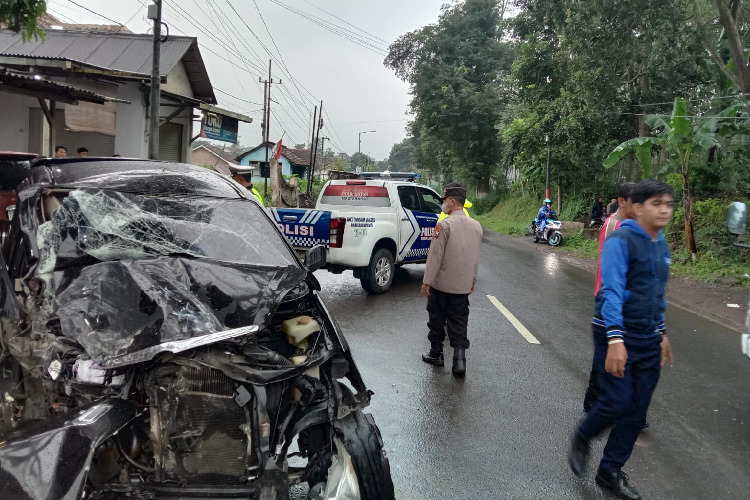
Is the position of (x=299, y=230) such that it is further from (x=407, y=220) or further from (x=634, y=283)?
(x=634, y=283)

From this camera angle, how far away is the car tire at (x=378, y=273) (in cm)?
903

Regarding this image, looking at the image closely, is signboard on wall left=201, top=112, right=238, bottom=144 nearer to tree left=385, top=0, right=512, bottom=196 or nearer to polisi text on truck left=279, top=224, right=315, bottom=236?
polisi text on truck left=279, top=224, right=315, bottom=236

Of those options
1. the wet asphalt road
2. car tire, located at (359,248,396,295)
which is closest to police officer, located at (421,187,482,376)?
the wet asphalt road

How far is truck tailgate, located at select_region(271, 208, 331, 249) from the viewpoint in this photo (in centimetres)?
842

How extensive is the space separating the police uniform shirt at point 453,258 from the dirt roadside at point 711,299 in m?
5.13

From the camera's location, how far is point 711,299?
10.4 metres

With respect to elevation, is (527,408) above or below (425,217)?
below

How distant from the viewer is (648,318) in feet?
10.8

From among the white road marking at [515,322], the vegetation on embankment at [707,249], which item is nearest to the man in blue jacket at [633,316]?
the white road marking at [515,322]

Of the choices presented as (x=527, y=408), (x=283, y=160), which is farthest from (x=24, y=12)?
(x=283, y=160)

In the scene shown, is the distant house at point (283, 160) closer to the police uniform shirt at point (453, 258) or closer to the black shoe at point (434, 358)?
the black shoe at point (434, 358)

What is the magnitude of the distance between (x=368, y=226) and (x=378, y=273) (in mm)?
849

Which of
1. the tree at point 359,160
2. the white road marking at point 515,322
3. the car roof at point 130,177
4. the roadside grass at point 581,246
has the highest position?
the tree at point 359,160

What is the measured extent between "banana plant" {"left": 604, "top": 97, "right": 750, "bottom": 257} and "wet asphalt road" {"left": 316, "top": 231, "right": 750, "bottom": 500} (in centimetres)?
573
